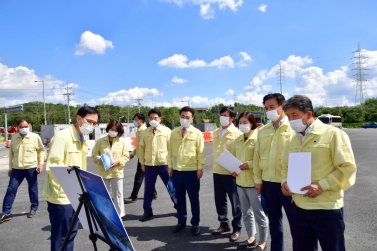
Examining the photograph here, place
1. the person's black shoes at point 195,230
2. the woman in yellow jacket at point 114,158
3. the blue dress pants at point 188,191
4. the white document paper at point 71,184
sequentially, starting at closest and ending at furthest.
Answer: the white document paper at point 71,184 → the person's black shoes at point 195,230 → the blue dress pants at point 188,191 → the woman in yellow jacket at point 114,158

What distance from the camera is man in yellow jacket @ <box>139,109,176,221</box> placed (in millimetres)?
5461

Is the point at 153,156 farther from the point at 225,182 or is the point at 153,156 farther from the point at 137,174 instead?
the point at 225,182

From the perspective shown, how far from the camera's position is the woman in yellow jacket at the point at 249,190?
388 cm

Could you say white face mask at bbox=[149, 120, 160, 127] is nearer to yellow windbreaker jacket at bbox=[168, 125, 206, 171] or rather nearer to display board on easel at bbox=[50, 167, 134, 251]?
yellow windbreaker jacket at bbox=[168, 125, 206, 171]

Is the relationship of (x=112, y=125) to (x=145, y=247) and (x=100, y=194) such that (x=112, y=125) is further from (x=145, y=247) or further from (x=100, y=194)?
(x=100, y=194)

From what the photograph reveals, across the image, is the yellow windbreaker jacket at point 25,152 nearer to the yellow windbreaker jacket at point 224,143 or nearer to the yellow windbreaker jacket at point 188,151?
the yellow windbreaker jacket at point 188,151

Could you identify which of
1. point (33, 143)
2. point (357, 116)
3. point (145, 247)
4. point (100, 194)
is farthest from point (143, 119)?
point (357, 116)

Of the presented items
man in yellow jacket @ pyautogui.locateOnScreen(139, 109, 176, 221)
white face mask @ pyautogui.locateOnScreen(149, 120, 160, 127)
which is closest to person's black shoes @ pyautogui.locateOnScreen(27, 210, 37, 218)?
man in yellow jacket @ pyautogui.locateOnScreen(139, 109, 176, 221)

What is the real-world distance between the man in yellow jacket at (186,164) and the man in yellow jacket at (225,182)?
30cm

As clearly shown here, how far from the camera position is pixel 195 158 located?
189 inches

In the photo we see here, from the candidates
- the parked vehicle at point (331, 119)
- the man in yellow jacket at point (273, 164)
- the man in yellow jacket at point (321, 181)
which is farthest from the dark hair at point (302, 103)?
the parked vehicle at point (331, 119)

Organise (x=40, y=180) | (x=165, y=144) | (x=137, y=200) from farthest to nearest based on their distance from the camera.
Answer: (x=40, y=180) → (x=137, y=200) → (x=165, y=144)

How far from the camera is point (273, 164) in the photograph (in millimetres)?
3357

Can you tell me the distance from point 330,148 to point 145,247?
9.98 ft
